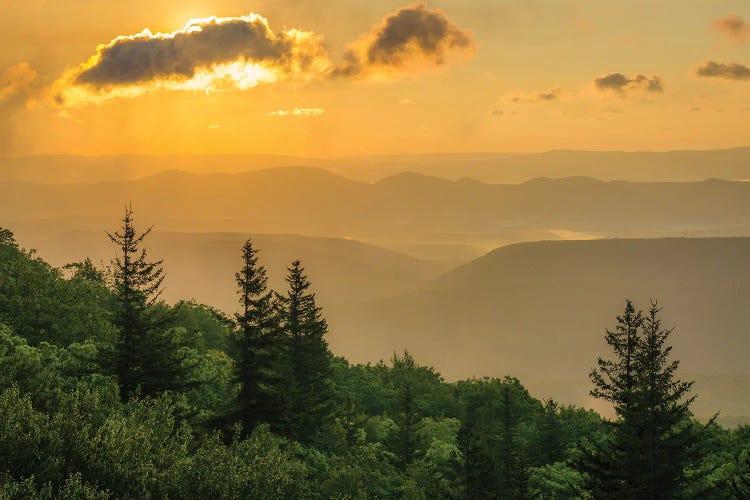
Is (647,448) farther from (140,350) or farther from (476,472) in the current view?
(140,350)

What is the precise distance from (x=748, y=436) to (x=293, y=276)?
41.3 m

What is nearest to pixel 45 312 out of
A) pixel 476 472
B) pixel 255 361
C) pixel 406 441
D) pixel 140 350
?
pixel 140 350

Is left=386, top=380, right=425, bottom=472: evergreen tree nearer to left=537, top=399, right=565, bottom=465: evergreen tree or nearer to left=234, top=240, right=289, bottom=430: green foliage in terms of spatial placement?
left=537, top=399, right=565, bottom=465: evergreen tree

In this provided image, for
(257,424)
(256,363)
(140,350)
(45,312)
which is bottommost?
(257,424)

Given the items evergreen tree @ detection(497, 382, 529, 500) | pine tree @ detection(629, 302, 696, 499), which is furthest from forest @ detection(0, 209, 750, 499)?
evergreen tree @ detection(497, 382, 529, 500)

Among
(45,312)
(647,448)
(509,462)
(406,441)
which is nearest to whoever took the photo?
(647,448)

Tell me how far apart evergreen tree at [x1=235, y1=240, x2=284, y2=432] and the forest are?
9cm

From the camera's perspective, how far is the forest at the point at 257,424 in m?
28.5

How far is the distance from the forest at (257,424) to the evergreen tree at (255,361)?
9 centimetres

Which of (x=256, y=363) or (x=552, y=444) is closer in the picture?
(x=256, y=363)

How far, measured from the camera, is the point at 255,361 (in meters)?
43.6

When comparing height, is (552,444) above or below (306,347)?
below

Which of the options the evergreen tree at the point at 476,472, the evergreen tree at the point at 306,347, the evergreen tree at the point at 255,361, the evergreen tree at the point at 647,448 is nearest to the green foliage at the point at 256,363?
the evergreen tree at the point at 255,361

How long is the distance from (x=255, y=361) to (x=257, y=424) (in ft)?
11.6
